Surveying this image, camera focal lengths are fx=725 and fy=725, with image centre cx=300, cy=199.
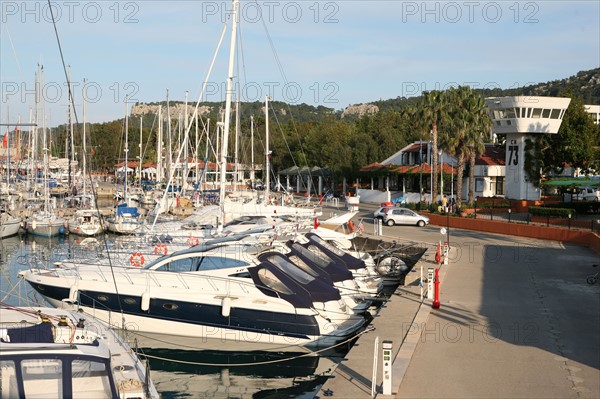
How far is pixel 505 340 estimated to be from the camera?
17297 millimetres

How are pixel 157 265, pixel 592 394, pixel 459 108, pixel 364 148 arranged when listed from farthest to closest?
1. pixel 364 148
2. pixel 459 108
3. pixel 157 265
4. pixel 592 394

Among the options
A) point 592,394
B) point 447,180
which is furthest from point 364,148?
point 592,394

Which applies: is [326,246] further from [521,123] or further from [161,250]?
[521,123]

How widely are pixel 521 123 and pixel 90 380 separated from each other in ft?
173

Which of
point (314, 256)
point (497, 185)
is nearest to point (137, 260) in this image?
point (314, 256)

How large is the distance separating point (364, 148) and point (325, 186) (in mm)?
8617

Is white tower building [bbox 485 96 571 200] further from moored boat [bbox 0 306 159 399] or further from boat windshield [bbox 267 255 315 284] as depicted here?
moored boat [bbox 0 306 159 399]

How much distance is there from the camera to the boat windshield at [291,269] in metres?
22.2

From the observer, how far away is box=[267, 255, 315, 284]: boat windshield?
22172mm

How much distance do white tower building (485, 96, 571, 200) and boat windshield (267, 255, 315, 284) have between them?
39507 millimetres

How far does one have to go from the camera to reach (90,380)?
10.9 m

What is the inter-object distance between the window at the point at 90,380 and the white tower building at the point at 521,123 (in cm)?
5140

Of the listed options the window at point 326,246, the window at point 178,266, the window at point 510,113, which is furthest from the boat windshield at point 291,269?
the window at point 510,113

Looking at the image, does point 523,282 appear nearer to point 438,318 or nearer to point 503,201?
point 438,318
